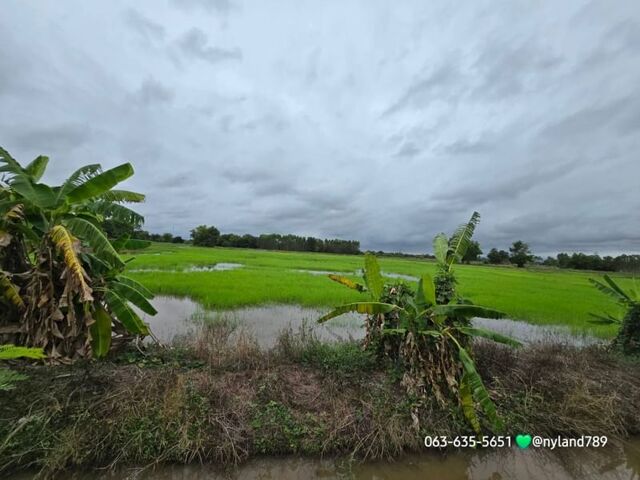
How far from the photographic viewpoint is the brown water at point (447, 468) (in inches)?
123

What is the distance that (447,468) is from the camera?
3.47 m

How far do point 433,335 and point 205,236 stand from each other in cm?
7161

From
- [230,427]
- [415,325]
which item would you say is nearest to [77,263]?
[230,427]

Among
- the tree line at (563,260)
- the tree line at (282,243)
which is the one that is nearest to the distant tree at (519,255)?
the tree line at (563,260)

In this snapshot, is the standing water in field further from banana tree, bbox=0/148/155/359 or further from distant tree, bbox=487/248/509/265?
distant tree, bbox=487/248/509/265

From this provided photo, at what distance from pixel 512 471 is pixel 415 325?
6.56ft

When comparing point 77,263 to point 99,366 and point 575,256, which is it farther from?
point 575,256

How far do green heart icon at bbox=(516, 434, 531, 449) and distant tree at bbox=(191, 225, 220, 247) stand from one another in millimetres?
72279

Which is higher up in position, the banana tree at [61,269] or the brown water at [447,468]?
the banana tree at [61,269]

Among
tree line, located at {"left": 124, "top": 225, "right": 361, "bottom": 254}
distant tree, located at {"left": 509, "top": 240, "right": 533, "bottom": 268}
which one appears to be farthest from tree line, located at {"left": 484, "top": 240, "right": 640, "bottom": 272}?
tree line, located at {"left": 124, "top": 225, "right": 361, "bottom": 254}

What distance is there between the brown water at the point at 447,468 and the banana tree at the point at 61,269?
161cm

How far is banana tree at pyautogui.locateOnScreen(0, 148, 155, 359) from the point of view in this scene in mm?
3830

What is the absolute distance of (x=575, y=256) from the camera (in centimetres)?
5284

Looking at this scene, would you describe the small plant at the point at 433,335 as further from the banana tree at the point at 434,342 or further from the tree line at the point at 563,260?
the tree line at the point at 563,260
